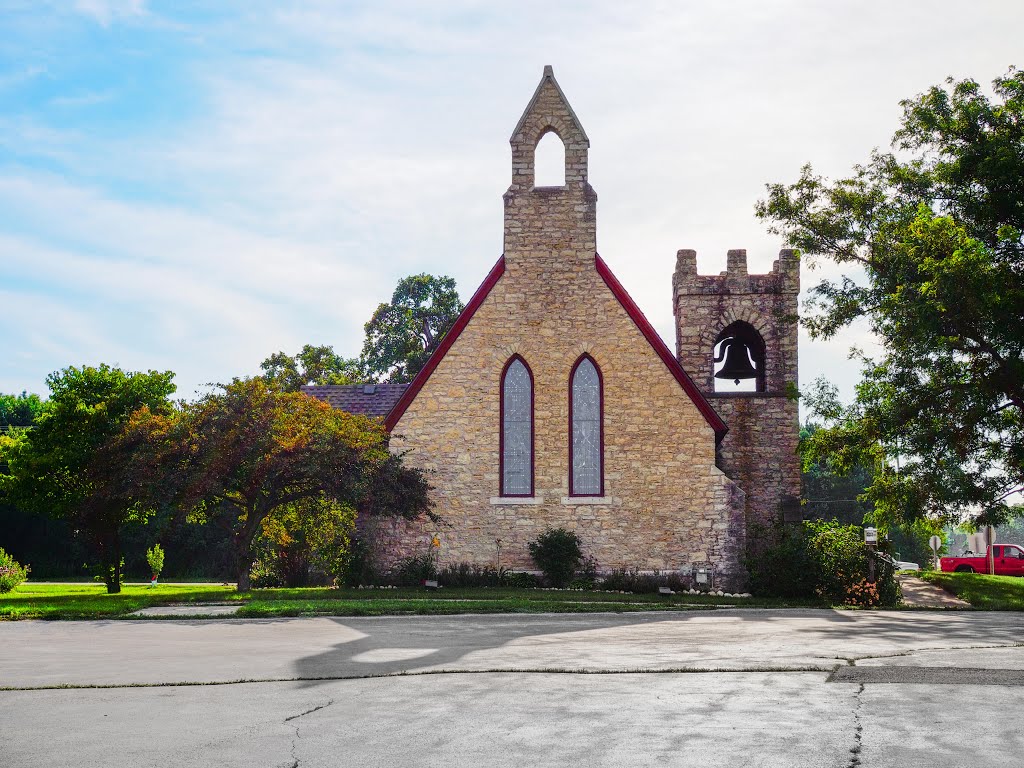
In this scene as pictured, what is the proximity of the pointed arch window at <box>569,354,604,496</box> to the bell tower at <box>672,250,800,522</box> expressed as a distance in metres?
3.76

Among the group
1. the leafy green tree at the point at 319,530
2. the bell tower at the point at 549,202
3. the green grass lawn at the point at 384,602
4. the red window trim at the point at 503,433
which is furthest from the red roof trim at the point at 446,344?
the green grass lawn at the point at 384,602

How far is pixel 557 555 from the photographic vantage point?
24.9 metres

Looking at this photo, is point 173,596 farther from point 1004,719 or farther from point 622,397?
point 1004,719

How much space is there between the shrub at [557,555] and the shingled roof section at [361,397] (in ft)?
27.9

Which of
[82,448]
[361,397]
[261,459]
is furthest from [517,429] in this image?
[82,448]

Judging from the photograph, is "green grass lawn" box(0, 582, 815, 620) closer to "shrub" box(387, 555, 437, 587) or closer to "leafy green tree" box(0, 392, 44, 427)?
"shrub" box(387, 555, 437, 587)

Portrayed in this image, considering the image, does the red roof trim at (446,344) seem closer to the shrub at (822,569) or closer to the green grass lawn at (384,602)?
the green grass lawn at (384,602)

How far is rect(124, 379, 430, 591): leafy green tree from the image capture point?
72.5ft

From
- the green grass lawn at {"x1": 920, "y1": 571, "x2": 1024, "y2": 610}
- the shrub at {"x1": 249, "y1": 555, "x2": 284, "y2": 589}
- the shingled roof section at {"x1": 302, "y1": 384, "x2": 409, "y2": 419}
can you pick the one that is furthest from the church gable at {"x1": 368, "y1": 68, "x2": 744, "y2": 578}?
the shingled roof section at {"x1": 302, "y1": 384, "x2": 409, "y2": 419}

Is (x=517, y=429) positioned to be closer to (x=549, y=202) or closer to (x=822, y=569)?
(x=549, y=202)

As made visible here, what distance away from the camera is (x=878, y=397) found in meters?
25.0

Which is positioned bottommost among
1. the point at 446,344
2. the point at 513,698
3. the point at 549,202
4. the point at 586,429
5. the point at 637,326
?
the point at 513,698

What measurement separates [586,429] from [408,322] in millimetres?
29428

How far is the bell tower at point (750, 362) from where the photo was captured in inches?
→ 1094
